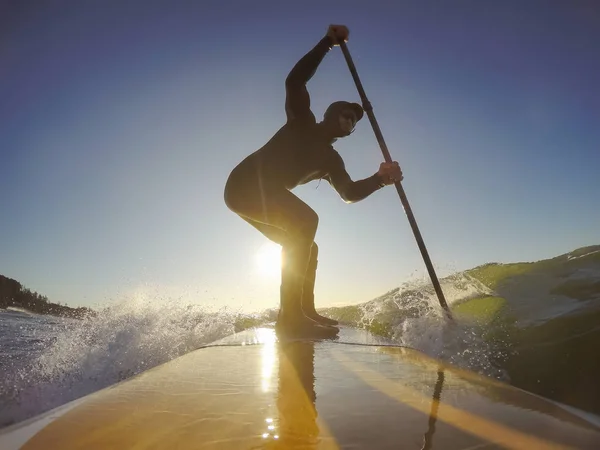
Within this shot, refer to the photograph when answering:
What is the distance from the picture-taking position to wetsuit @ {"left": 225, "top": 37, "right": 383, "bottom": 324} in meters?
3.57

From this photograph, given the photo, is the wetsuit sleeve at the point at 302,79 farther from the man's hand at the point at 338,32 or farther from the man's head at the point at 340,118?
the man's head at the point at 340,118

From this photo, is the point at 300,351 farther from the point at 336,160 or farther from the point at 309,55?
the point at 309,55

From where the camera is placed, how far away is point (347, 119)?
152 inches

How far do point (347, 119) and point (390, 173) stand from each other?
0.66 meters

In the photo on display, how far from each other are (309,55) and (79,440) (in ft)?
10.7

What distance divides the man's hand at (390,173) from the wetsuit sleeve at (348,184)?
0.16 feet

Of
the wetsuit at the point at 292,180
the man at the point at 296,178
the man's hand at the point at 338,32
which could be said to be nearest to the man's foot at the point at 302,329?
the man at the point at 296,178

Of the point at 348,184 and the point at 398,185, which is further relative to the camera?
the point at 398,185

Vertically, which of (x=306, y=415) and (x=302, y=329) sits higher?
(x=302, y=329)

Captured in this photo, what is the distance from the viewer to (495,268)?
482 centimetres

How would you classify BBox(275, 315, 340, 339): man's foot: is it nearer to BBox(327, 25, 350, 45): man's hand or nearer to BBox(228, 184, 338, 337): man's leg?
BBox(228, 184, 338, 337): man's leg

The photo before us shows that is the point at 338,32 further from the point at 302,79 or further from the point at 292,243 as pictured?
the point at 292,243

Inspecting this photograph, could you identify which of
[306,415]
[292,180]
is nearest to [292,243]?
[292,180]

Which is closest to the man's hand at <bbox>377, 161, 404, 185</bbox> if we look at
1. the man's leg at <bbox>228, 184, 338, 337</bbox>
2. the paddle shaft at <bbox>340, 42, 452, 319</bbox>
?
the paddle shaft at <bbox>340, 42, 452, 319</bbox>
